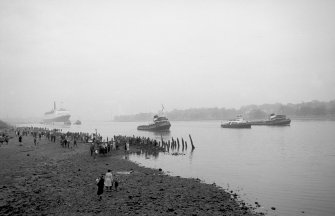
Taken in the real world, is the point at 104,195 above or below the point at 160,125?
below

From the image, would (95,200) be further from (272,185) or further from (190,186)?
(272,185)

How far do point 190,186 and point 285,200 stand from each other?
7386 mm

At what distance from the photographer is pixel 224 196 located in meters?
19.8

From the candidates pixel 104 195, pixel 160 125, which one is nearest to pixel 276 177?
pixel 104 195

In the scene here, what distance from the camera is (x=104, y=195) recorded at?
1817cm

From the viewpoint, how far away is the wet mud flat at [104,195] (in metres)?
15.4

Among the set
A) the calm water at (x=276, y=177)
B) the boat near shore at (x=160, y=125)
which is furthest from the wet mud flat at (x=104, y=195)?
the boat near shore at (x=160, y=125)

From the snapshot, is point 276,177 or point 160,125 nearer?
point 276,177

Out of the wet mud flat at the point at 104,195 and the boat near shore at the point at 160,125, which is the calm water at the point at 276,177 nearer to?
the wet mud flat at the point at 104,195

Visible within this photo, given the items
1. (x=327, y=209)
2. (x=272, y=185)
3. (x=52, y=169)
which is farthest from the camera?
(x=52, y=169)

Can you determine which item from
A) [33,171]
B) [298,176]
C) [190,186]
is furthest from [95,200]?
[298,176]

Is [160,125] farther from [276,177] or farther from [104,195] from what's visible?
[104,195]

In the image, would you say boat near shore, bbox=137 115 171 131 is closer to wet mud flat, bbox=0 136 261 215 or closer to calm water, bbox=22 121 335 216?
calm water, bbox=22 121 335 216

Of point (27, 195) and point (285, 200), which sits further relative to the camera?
point (285, 200)
